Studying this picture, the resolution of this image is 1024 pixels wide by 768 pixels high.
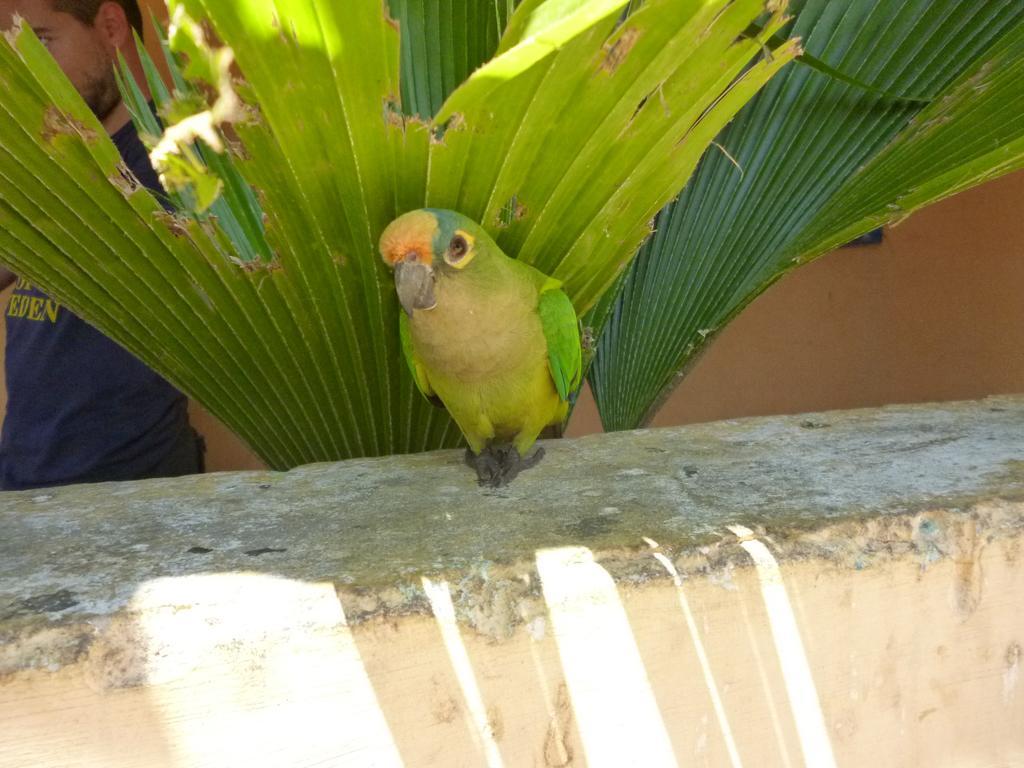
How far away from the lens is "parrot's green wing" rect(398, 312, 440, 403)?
3.65 feet

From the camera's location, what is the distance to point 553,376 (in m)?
1.22

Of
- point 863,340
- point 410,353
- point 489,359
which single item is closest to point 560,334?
point 489,359

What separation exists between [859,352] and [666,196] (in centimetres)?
231

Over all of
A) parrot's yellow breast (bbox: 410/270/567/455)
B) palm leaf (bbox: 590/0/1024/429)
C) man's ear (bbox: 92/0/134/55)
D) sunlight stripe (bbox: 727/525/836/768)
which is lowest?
sunlight stripe (bbox: 727/525/836/768)

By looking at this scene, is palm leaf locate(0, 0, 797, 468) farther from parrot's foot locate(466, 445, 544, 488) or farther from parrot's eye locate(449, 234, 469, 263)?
parrot's foot locate(466, 445, 544, 488)

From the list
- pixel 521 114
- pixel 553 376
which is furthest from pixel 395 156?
pixel 553 376

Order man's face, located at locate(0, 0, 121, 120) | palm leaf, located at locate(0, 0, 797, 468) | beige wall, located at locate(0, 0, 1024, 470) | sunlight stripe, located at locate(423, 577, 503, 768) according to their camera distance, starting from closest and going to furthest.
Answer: palm leaf, located at locate(0, 0, 797, 468) → sunlight stripe, located at locate(423, 577, 503, 768) → man's face, located at locate(0, 0, 121, 120) → beige wall, located at locate(0, 0, 1024, 470)

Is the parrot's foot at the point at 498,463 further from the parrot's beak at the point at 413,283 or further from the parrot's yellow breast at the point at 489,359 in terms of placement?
the parrot's beak at the point at 413,283

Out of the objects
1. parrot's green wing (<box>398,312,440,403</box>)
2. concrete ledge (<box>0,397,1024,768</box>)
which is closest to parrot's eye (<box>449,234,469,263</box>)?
parrot's green wing (<box>398,312,440,403</box>)

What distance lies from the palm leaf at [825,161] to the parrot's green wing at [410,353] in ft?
1.03

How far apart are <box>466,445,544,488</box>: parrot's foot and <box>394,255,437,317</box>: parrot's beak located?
0.29m

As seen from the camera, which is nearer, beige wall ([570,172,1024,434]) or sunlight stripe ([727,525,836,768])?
sunlight stripe ([727,525,836,768])

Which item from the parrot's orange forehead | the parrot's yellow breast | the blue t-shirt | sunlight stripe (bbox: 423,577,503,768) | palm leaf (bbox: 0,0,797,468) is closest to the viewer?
palm leaf (bbox: 0,0,797,468)

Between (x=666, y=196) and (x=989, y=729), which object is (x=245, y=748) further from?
(x=989, y=729)
